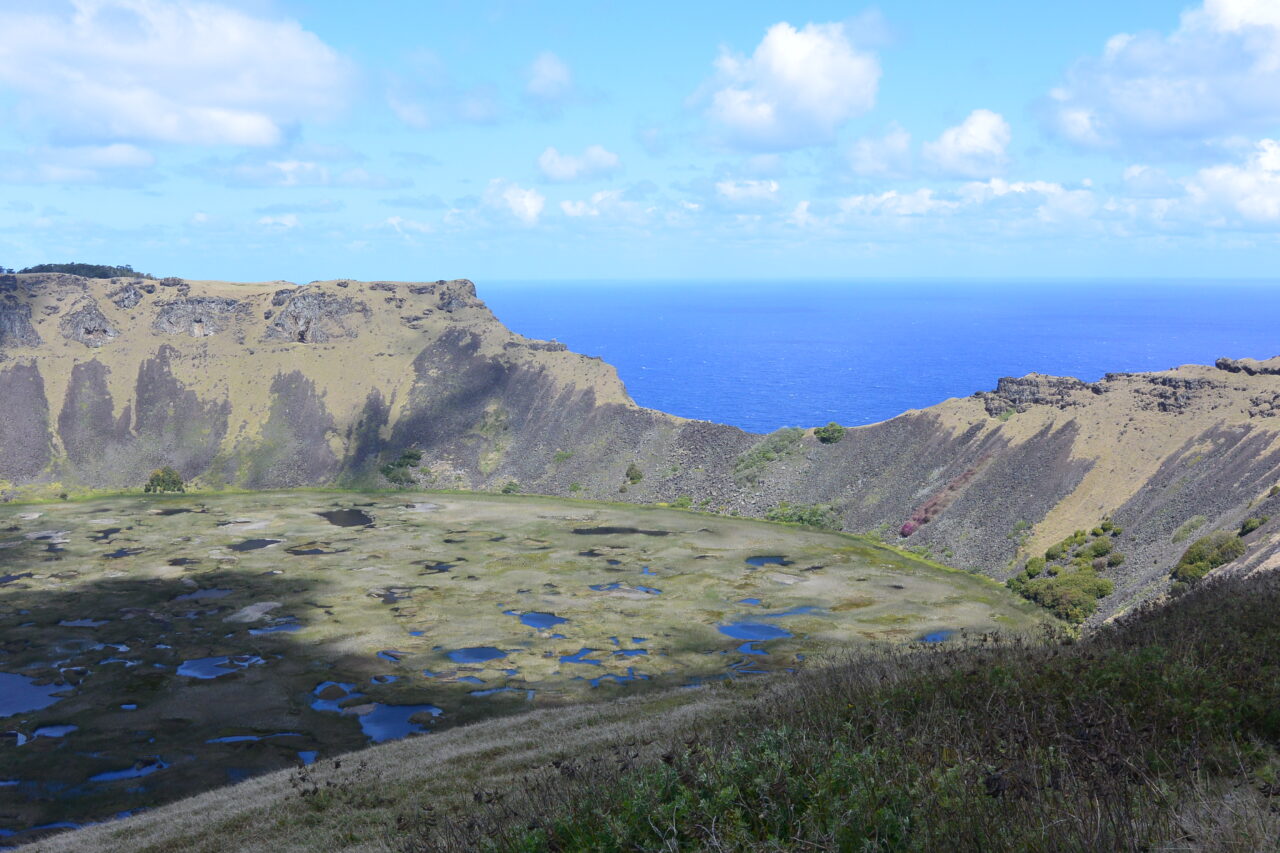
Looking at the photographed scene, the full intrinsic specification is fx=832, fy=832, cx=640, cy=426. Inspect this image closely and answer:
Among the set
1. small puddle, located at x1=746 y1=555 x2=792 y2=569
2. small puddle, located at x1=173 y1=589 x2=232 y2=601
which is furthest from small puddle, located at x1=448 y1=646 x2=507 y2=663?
small puddle, located at x1=746 y1=555 x2=792 y2=569

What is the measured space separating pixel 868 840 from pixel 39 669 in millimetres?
64581

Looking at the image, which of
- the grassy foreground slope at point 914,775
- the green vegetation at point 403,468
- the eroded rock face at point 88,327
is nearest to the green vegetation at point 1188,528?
the grassy foreground slope at point 914,775

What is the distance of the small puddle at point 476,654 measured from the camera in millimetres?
59688

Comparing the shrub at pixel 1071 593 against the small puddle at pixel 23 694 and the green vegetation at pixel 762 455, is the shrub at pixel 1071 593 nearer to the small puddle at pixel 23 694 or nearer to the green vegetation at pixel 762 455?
the green vegetation at pixel 762 455

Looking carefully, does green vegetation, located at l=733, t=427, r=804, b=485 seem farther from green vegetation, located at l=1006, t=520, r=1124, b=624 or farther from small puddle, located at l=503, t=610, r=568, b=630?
small puddle, located at l=503, t=610, r=568, b=630

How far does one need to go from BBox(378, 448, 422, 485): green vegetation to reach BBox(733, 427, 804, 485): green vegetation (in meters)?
54.2

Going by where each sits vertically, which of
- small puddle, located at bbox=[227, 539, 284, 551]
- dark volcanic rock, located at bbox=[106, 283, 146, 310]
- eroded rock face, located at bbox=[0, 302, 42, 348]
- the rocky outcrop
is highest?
dark volcanic rock, located at bbox=[106, 283, 146, 310]

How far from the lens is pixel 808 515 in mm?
109438

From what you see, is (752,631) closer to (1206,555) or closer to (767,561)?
(767,561)

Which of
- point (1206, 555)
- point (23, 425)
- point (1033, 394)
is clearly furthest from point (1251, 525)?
point (23, 425)

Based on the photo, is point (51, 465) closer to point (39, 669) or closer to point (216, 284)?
point (216, 284)

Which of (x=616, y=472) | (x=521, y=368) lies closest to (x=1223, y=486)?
(x=616, y=472)

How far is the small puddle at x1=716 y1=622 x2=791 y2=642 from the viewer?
64.9 metres

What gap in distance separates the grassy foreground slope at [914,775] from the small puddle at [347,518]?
270ft
